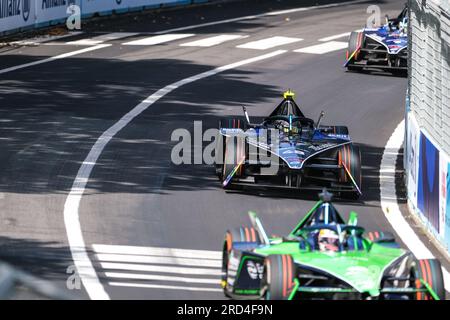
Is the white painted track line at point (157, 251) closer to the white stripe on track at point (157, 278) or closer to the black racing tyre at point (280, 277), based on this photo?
the white stripe on track at point (157, 278)

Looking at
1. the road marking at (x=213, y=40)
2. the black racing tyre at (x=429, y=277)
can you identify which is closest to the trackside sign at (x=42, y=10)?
the road marking at (x=213, y=40)

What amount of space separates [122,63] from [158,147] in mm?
10253

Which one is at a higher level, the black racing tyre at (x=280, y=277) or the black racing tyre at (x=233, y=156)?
the black racing tyre at (x=233, y=156)

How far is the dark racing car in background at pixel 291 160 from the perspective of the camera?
20750mm

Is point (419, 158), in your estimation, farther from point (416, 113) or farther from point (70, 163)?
point (70, 163)

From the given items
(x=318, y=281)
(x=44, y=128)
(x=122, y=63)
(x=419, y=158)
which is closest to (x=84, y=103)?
(x=44, y=128)

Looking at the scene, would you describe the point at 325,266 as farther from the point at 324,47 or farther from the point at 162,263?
the point at 324,47

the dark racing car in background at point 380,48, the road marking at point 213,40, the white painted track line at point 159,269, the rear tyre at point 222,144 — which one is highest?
the road marking at point 213,40

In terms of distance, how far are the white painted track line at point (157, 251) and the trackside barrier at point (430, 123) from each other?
10.7 ft

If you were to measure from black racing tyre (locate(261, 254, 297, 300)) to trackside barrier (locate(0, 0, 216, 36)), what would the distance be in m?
23.7

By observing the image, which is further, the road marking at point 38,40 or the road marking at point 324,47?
the road marking at point 324,47

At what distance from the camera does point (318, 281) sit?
579 inches

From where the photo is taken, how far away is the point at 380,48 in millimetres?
33781

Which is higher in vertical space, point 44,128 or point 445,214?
point 44,128
